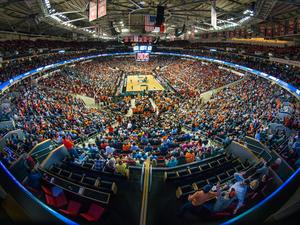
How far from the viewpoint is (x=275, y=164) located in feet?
23.8

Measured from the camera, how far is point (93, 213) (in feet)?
21.2

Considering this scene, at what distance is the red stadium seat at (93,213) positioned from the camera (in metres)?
6.27

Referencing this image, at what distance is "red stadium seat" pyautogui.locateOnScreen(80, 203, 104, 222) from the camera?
6.27 metres

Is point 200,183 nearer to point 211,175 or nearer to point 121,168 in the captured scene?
point 211,175

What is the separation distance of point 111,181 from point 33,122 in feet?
31.1

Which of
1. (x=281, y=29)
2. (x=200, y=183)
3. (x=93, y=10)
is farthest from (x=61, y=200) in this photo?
(x=281, y=29)

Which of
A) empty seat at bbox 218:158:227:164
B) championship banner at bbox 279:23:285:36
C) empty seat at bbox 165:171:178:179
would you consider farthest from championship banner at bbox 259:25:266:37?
empty seat at bbox 165:171:178:179

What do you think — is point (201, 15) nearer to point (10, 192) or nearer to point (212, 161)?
point (212, 161)

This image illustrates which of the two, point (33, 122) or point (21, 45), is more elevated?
point (21, 45)

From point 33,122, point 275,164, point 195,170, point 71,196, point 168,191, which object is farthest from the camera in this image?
point 33,122

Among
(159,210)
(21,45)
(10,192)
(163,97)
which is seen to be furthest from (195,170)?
(21,45)

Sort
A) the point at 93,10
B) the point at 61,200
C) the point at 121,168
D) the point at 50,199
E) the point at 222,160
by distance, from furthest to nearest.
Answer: the point at 93,10 → the point at 222,160 → the point at 121,168 → the point at 61,200 → the point at 50,199

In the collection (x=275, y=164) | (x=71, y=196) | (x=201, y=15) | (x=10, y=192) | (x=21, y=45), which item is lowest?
(x=71, y=196)

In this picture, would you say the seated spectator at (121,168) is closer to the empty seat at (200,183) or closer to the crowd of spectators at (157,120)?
the crowd of spectators at (157,120)
